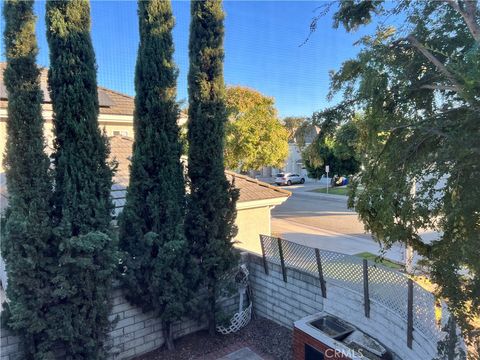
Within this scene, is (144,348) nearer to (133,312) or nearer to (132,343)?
(132,343)

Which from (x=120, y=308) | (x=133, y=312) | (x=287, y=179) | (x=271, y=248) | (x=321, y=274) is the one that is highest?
(x=271, y=248)

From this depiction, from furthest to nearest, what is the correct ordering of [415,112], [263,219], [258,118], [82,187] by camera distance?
[258,118] → [263,219] → [82,187] → [415,112]

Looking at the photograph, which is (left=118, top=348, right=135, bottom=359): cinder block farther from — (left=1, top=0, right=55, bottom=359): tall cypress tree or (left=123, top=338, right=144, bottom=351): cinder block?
(left=1, top=0, right=55, bottom=359): tall cypress tree

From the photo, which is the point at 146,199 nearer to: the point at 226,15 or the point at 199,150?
the point at 199,150

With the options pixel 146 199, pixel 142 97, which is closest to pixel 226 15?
pixel 142 97

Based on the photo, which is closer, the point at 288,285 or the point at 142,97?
the point at 142,97

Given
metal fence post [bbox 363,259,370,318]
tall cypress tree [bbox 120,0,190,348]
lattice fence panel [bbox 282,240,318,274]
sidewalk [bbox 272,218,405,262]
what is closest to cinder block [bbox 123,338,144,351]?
tall cypress tree [bbox 120,0,190,348]

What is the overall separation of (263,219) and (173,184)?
3964 mm

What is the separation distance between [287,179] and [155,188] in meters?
26.2

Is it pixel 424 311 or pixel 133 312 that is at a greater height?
pixel 424 311

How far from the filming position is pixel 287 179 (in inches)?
1216

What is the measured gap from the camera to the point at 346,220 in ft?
52.3

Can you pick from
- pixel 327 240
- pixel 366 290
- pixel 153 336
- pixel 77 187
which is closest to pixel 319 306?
pixel 366 290

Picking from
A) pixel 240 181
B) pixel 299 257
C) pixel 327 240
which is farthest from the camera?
pixel 327 240
